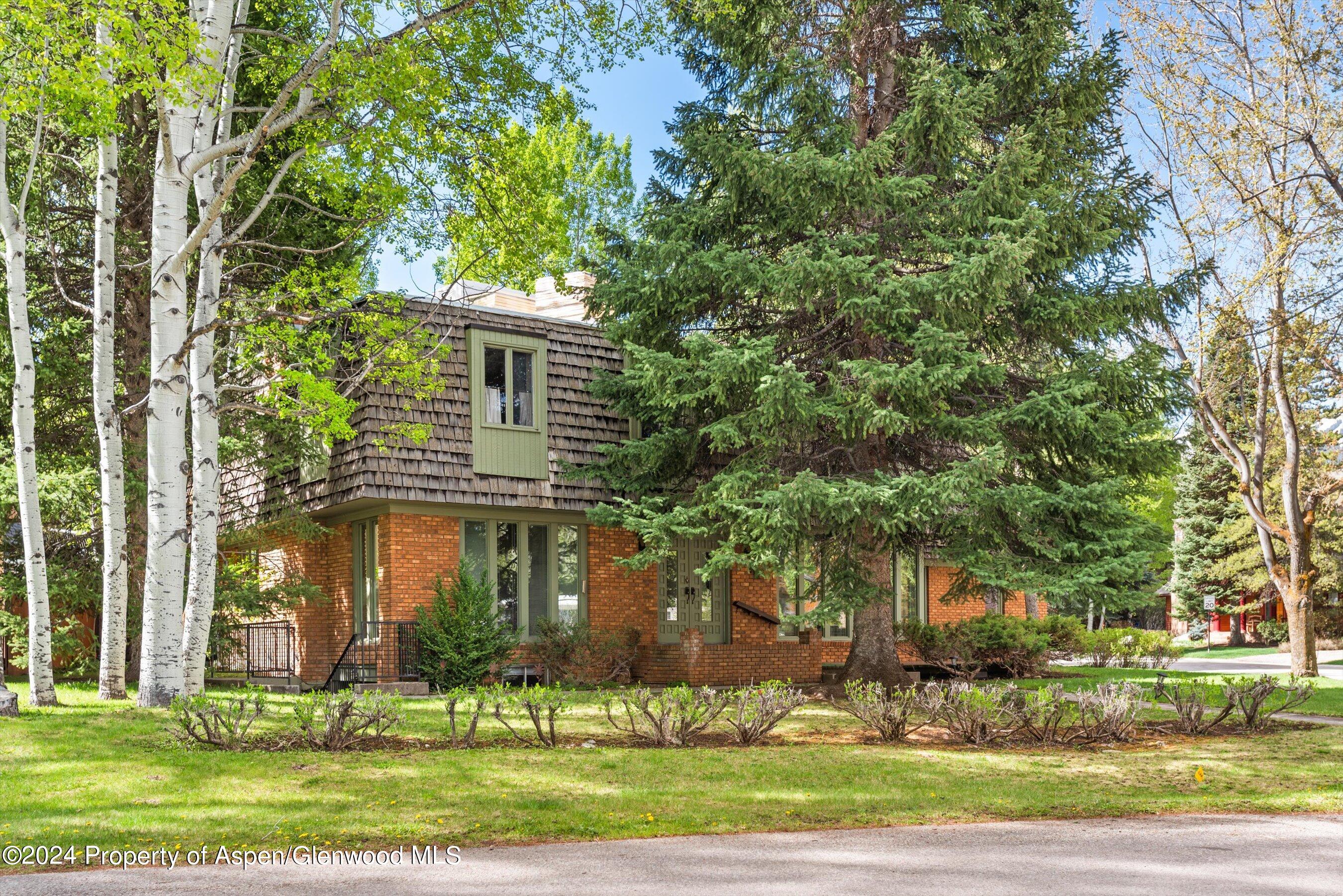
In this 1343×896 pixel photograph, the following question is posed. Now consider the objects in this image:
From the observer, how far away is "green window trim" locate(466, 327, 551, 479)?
1956 cm

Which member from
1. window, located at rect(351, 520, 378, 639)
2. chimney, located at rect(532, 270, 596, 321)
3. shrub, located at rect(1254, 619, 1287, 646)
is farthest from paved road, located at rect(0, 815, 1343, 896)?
shrub, located at rect(1254, 619, 1287, 646)

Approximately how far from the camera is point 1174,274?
17422 millimetres

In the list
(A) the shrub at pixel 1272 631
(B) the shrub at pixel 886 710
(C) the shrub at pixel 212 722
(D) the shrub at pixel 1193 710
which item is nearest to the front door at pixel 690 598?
(B) the shrub at pixel 886 710

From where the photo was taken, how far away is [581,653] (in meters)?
19.8

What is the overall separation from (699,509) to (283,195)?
22.5 feet

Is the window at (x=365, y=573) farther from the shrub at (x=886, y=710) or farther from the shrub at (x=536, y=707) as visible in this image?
the shrub at (x=886, y=710)

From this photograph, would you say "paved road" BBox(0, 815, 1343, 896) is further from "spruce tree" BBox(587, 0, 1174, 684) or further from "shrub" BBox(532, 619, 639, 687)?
"shrub" BBox(532, 619, 639, 687)

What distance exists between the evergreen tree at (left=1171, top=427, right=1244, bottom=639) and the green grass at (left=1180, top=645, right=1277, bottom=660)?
4.87ft

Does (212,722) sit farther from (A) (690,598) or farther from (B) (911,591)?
(B) (911,591)

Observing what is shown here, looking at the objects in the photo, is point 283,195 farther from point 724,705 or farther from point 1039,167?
point 1039,167

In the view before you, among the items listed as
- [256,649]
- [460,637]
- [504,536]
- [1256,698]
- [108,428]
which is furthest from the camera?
[256,649]

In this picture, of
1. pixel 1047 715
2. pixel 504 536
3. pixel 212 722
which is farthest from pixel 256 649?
pixel 1047 715

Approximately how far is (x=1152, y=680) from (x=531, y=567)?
1168cm

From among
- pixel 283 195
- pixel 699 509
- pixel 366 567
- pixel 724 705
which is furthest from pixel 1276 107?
pixel 366 567
